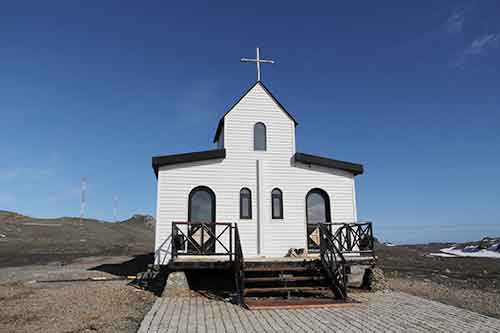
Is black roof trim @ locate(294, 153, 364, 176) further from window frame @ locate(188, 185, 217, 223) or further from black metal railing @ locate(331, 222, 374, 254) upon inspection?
window frame @ locate(188, 185, 217, 223)

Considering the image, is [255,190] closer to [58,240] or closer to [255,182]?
[255,182]

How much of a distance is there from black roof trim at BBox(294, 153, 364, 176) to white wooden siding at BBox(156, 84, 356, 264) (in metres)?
0.23

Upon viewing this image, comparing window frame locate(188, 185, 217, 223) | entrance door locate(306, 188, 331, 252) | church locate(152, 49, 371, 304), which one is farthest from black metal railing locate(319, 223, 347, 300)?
window frame locate(188, 185, 217, 223)

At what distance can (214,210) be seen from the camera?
1209cm

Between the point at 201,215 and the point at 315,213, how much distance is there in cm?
419

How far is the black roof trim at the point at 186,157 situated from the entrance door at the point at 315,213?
12.0ft

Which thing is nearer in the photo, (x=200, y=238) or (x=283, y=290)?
(x=283, y=290)

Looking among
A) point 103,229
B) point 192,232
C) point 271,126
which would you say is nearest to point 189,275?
point 192,232

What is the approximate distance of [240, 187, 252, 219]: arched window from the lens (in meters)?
12.3

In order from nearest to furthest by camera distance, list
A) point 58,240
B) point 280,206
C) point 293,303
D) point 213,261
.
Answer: point 293,303 → point 213,261 → point 280,206 → point 58,240

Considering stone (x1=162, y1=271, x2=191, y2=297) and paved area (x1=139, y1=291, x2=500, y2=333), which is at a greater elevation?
stone (x1=162, y1=271, x2=191, y2=297)

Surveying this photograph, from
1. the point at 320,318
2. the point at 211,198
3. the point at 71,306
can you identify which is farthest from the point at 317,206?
the point at 71,306

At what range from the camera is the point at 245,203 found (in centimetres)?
1245

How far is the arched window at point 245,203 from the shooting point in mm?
12344
